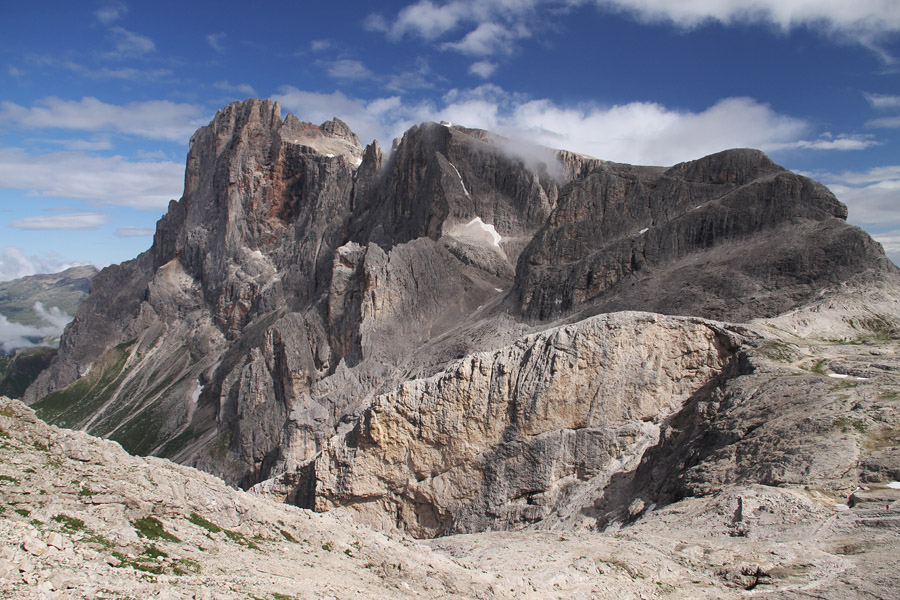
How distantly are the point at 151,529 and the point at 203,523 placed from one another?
1.62m

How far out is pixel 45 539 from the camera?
A: 11688mm

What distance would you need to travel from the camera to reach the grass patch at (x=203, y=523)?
1518 centimetres

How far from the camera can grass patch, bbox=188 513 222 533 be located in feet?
49.8

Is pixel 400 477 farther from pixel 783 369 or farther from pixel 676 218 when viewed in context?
pixel 676 218

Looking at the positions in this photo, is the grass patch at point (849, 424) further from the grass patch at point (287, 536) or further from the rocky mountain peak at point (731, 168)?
the rocky mountain peak at point (731, 168)

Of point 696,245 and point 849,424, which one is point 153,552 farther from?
point 696,245

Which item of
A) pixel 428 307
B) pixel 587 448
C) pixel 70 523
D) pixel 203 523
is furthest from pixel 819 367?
pixel 428 307

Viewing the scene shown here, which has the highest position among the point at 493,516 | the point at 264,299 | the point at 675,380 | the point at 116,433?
the point at 264,299

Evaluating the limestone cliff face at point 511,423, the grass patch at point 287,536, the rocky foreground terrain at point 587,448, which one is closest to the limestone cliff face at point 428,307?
the limestone cliff face at point 511,423

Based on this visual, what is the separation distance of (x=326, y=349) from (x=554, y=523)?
237 feet

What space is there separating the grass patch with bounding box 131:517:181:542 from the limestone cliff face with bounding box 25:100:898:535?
17286mm

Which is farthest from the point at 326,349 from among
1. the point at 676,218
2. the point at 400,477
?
the point at 400,477

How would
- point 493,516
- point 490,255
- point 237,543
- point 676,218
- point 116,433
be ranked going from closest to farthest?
point 237,543
point 493,516
point 676,218
point 490,255
point 116,433

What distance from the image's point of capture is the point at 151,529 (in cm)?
1388
